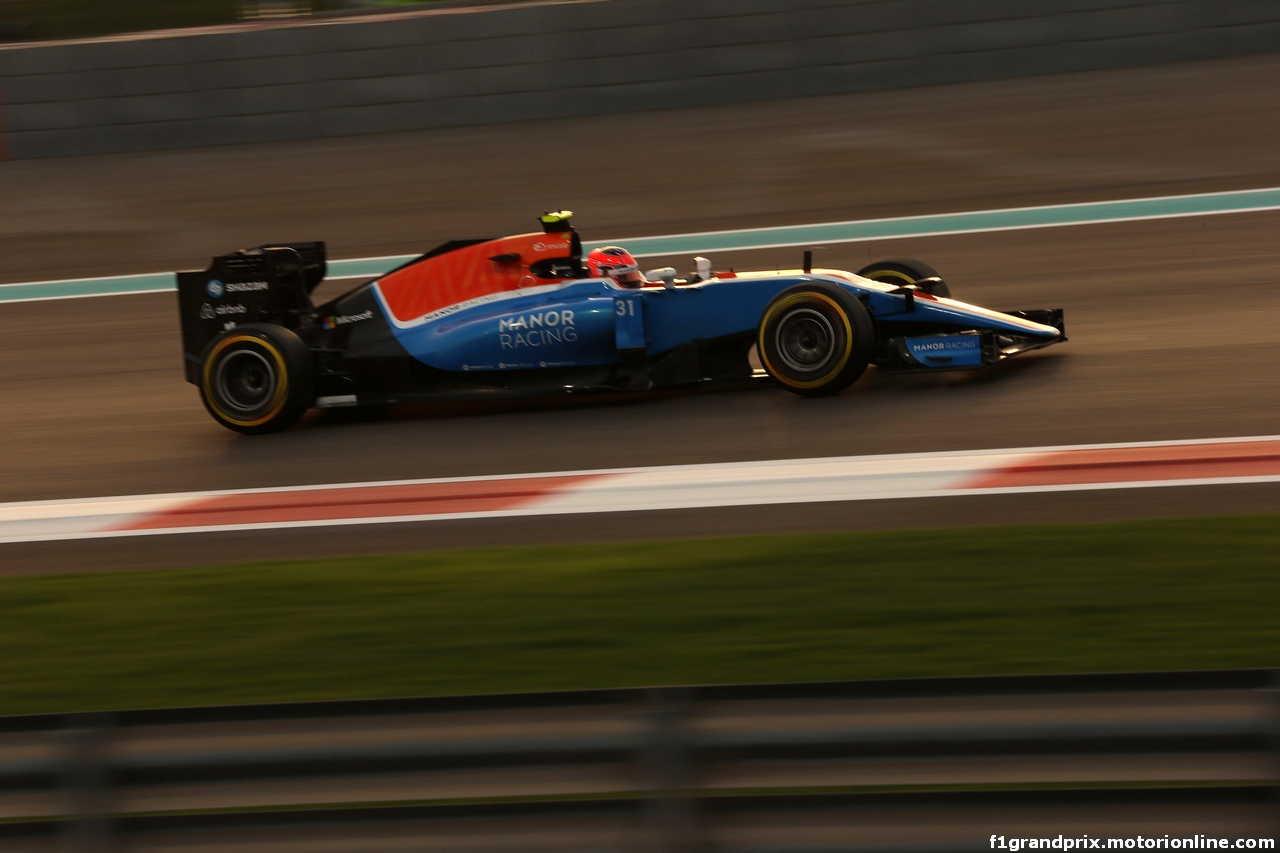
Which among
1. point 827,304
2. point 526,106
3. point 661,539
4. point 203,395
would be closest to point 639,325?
point 827,304

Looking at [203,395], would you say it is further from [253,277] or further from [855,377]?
[855,377]

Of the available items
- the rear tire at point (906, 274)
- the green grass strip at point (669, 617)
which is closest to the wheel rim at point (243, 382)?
the green grass strip at point (669, 617)

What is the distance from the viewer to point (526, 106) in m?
19.0

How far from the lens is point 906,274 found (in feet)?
27.5

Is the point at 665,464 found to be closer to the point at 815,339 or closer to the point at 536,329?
the point at 815,339

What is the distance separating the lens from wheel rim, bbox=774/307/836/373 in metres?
7.63

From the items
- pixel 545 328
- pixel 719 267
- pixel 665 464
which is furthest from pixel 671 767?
pixel 719 267

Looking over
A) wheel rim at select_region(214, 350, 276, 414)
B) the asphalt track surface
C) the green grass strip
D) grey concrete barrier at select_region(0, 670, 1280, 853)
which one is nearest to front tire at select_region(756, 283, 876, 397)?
the asphalt track surface

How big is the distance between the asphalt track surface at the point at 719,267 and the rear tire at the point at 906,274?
51cm

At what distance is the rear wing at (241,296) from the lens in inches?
347

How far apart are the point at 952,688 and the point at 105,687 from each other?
10.2 ft

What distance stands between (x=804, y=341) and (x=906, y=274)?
101 cm

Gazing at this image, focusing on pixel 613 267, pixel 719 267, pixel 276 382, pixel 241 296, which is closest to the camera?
pixel 613 267

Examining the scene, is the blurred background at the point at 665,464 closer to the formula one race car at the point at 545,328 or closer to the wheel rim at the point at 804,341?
the formula one race car at the point at 545,328
